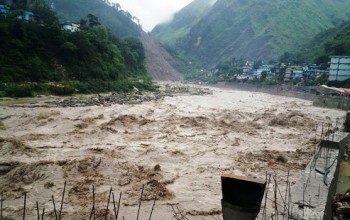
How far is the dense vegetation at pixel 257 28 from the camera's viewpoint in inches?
4509

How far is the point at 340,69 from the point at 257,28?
99.1m

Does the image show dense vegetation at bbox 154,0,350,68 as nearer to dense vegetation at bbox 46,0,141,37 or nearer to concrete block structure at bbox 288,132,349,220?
dense vegetation at bbox 46,0,141,37

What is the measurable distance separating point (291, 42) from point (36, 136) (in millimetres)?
115570

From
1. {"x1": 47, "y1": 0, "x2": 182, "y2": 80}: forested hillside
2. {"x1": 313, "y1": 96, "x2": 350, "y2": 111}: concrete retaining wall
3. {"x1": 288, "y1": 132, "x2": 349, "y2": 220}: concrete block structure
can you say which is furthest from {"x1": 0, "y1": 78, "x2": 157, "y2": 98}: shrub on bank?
{"x1": 47, "y1": 0, "x2": 182, "y2": 80}: forested hillside

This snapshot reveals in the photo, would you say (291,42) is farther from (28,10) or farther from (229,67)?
(28,10)

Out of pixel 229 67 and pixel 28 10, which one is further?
pixel 229 67

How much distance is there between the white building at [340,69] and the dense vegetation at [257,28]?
61.1 meters

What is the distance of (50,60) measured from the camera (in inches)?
1334

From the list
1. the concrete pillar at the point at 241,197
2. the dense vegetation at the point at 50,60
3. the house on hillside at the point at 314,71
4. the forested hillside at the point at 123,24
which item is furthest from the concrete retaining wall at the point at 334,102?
the forested hillside at the point at 123,24

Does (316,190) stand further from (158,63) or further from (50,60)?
(158,63)

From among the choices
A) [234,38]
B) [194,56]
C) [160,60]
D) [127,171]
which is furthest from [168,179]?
[194,56]

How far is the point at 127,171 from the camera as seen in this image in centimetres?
889

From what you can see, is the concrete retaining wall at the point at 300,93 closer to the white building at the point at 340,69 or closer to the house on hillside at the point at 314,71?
the white building at the point at 340,69

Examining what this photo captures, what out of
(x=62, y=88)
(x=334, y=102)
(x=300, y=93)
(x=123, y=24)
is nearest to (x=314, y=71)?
(x=300, y=93)
